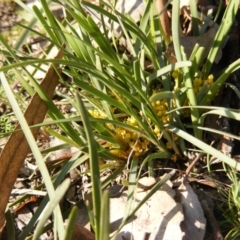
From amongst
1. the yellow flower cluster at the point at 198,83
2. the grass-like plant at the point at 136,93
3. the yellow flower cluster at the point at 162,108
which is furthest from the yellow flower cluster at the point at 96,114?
the yellow flower cluster at the point at 198,83

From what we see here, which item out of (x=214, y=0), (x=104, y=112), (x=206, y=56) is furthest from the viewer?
(x=214, y=0)

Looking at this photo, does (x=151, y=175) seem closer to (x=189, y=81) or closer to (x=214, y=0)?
(x=189, y=81)

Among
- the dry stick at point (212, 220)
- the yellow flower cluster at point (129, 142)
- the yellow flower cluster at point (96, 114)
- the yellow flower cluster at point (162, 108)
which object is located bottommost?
the dry stick at point (212, 220)

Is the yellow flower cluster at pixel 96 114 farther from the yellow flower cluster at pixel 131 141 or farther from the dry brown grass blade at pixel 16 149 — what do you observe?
the dry brown grass blade at pixel 16 149

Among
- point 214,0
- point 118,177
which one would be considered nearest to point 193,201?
point 118,177

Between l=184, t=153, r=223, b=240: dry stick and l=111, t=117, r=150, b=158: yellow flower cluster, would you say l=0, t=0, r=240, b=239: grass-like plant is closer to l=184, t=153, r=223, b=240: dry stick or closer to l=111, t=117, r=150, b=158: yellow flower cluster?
l=111, t=117, r=150, b=158: yellow flower cluster

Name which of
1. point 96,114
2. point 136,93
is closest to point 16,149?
point 96,114

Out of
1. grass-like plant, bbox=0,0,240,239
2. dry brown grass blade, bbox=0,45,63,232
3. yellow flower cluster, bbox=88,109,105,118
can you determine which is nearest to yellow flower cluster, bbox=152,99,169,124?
grass-like plant, bbox=0,0,240,239

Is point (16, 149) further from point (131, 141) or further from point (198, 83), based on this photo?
point (198, 83)

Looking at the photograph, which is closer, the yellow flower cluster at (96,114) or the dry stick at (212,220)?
the dry stick at (212,220)
